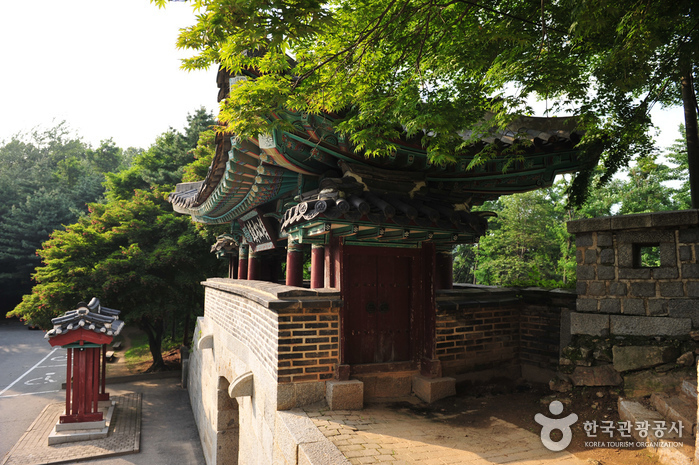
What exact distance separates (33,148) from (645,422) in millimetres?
54404

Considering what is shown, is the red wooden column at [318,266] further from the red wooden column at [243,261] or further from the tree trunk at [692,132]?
the red wooden column at [243,261]

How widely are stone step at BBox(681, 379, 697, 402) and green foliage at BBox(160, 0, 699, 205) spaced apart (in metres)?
2.61

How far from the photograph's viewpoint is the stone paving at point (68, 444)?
340 inches

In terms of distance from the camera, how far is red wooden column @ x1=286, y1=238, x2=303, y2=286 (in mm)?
6305

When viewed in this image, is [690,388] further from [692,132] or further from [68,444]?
[68,444]

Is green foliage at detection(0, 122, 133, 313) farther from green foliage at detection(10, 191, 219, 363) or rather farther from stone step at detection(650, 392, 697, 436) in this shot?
stone step at detection(650, 392, 697, 436)

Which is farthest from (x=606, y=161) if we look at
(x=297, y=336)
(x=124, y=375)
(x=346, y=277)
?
(x=124, y=375)

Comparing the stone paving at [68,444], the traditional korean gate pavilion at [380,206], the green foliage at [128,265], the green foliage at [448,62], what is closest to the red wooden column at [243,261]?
the green foliage at [128,265]

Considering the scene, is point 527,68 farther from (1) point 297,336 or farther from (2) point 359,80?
(1) point 297,336

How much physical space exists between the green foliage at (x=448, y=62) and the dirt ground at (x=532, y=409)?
2.76 metres

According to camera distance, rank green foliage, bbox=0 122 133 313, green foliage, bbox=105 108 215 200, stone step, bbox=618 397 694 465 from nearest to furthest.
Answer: stone step, bbox=618 397 694 465 → green foliage, bbox=105 108 215 200 → green foliage, bbox=0 122 133 313

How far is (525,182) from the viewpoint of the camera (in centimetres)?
600

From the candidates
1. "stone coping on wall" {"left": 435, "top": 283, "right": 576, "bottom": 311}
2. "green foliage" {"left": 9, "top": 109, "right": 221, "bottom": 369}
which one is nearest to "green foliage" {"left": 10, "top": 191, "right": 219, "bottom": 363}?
"green foliage" {"left": 9, "top": 109, "right": 221, "bottom": 369}

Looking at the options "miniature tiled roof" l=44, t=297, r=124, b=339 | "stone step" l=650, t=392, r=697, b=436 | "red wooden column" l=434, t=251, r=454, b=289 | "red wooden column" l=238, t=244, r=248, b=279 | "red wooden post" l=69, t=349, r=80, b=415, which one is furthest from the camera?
"red wooden column" l=238, t=244, r=248, b=279
